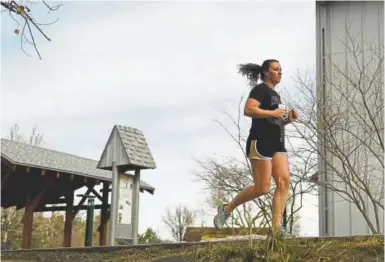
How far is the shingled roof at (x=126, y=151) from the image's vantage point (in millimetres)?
9539

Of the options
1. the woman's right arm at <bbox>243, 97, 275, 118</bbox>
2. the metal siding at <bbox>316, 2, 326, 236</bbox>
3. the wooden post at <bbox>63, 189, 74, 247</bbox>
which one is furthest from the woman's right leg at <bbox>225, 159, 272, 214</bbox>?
the wooden post at <bbox>63, 189, 74, 247</bbox>

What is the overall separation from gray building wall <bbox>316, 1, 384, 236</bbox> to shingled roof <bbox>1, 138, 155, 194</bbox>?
23.0ft

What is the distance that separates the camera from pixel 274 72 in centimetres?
593

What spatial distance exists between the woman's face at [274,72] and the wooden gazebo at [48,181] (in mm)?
10595

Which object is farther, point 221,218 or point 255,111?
point 221,218

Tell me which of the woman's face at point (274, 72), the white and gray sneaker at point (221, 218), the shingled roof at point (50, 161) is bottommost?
the white and gray sneaker at point (221, 218)

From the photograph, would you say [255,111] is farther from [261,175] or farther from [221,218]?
[221,218]

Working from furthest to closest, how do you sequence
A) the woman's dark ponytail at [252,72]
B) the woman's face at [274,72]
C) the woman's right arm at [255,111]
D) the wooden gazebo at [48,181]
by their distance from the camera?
the wooden gazebo at [48,181], the woman's dark ponytail at [252,72], the woman's face at [274,72], the woman's right arm at [255,111]

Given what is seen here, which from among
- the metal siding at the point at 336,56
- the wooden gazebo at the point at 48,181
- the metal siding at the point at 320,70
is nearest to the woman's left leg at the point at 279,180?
the metal siding at the point at 320,70

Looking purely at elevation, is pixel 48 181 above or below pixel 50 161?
below

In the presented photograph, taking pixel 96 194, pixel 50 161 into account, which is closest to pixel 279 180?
pixel 50 161

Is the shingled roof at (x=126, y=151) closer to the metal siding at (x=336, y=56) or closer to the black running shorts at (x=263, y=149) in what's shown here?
the metal siding at (x=336, y=56)

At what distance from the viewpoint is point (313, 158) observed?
42.2 feet

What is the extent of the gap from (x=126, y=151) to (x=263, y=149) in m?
4.20
